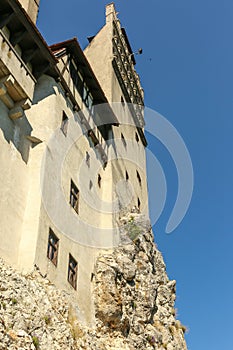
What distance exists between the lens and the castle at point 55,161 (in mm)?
18328

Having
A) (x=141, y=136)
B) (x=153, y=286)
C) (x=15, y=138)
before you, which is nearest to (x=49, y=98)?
(x=15, y=138)

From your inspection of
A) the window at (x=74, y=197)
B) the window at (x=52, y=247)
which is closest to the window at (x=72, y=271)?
the window at (x=52, y=247)

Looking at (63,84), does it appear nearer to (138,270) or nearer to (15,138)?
(15,138)

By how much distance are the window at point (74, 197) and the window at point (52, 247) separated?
314cm

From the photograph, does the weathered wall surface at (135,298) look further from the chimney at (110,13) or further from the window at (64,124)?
the chimney at (110,13)

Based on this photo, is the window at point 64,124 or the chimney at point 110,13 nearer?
the window at point 64,124

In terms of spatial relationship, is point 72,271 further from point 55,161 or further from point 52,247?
point 55,161

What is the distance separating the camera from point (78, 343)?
17906 millimetres

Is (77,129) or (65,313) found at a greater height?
(77,129)

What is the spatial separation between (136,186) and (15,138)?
18.3m

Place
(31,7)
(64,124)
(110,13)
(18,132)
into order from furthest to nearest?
1. (110,13)
2. (31,7)
3. (64,124)
4. (18,132)

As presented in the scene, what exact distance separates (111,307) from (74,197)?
18.7 feet

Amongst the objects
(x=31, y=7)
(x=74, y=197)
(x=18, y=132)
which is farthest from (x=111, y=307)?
(x=31, y=7)

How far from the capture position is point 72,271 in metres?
21.1
